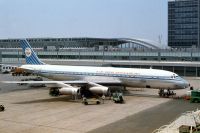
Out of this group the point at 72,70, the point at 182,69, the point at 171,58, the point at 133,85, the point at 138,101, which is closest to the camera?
the point at 138,101

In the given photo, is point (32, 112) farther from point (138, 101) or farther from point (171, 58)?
point (171, 58)

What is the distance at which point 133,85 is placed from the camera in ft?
165

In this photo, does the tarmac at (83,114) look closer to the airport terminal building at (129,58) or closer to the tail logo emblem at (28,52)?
the tail logo emblem at (28,52)

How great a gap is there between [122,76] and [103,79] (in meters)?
3.38

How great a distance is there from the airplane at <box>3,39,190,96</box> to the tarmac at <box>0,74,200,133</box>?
1870 millimetres

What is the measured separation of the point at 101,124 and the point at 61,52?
260ft

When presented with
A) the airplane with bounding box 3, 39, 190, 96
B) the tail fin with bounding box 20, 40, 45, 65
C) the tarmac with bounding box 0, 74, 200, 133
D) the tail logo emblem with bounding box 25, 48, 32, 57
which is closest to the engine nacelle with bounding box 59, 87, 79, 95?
the airplane with bounding box 3, 39, 190, 96

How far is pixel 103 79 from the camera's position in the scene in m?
52.1

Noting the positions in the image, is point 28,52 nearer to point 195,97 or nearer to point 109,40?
point 195,97

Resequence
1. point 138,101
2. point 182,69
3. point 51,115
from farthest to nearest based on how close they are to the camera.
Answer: point 182,69
point 138,101
point 51,115

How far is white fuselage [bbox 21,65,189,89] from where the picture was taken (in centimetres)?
4788

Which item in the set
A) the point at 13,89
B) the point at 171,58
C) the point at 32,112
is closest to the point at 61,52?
the point at 171,58

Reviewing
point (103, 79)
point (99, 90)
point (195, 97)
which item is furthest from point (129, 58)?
point (195, 97)

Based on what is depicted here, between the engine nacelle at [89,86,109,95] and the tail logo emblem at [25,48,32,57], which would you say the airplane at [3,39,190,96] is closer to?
the engine nacelle at [89,86,109,95]
